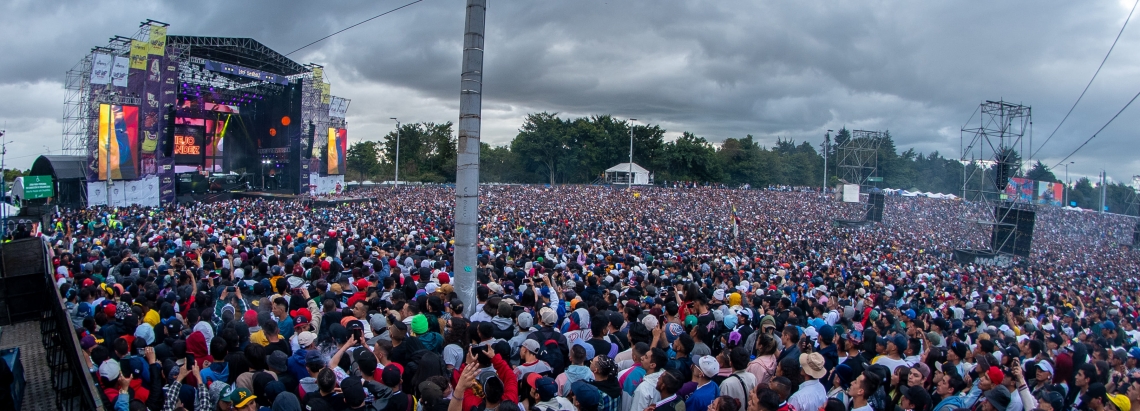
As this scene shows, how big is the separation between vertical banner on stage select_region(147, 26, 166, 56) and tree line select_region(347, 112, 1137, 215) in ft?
94.8

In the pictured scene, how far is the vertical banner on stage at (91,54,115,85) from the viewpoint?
2475 cm

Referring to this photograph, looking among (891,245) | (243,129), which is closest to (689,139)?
(891,245)

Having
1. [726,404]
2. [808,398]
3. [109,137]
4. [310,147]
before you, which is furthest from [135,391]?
[310,147]

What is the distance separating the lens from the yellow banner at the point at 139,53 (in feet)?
83.5

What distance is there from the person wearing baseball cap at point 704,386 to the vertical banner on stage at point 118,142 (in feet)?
98.3

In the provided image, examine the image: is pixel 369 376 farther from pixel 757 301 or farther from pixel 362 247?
pixel 362 247

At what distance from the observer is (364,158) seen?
61.8 metres

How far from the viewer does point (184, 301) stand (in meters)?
6.75

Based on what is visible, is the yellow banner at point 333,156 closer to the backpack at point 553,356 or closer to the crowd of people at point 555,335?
the crowd of people at point 555,335

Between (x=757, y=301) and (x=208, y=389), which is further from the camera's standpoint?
(x=757, y=301)

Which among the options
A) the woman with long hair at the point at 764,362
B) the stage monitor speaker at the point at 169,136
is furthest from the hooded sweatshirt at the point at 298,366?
the stage monitor speaker at the point at 169,136

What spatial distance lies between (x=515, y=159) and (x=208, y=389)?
169ft

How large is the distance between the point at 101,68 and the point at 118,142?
3168mm

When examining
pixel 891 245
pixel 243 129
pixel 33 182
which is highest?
pixel 243 129
